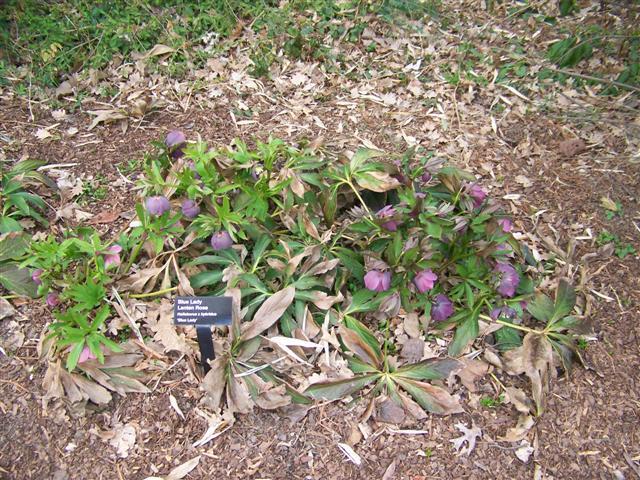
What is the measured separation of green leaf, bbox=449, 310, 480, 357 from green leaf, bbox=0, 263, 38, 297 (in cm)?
164

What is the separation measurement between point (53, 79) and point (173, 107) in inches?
28.0

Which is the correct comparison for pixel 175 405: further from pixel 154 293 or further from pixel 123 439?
pixel 154 293

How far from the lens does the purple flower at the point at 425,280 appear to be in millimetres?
1918

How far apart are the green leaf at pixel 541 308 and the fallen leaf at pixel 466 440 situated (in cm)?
50

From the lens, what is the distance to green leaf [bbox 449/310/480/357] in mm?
2033

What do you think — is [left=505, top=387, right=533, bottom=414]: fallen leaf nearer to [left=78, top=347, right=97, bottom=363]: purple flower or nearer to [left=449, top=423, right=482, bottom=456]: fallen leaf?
[left=449, top=423, right=482, bottom=456]: fallen leaf

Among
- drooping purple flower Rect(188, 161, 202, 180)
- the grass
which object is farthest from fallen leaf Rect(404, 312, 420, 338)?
the grass

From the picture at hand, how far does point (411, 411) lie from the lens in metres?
1.93

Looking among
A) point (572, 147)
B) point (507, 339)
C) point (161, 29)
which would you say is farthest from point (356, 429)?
point (161, 29)

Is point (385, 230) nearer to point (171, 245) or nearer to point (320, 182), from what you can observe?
point (320, 182)

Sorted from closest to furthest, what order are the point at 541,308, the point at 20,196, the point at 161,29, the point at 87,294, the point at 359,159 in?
1. the point at 87,294
2. the point at 541,308
3. the point at 359,159
4. the point at 20,196
5. the point at 161,29

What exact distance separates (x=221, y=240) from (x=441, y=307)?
862 mm

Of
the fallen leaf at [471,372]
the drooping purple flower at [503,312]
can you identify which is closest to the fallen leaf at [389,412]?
the fallen leaf at [471,372]

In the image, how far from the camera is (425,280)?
1918 millimetres
